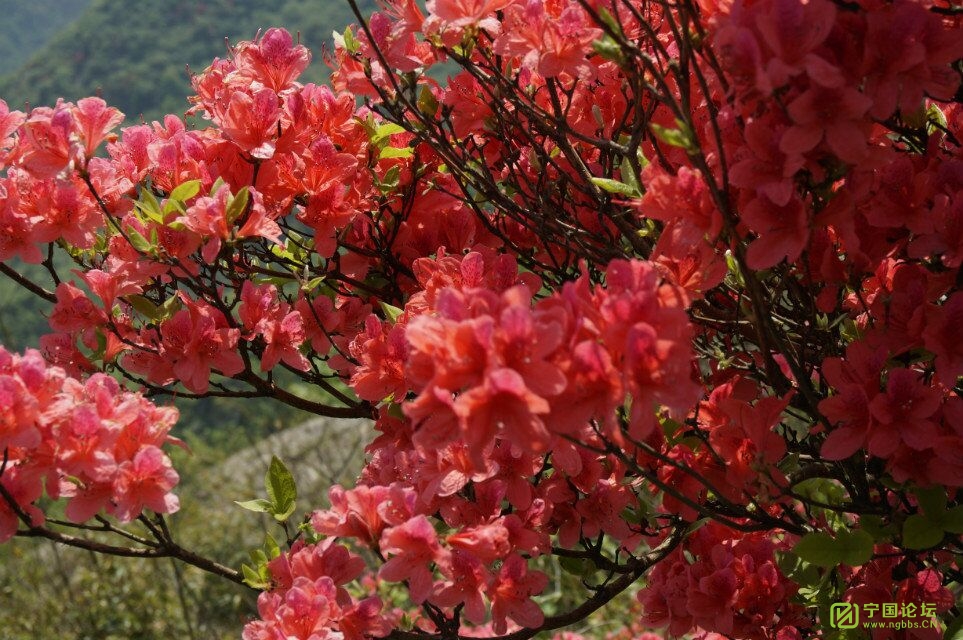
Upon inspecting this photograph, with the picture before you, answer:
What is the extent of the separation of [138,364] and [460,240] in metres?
0.60

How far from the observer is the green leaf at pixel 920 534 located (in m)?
1.08

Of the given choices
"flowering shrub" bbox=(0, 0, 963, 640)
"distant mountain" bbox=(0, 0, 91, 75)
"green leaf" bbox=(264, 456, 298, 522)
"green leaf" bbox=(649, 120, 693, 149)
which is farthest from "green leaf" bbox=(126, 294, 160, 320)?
"distant mountain" bbox=(0, 0, 91, 75)

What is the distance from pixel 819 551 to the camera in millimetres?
1079

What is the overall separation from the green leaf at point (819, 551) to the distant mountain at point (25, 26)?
58.0 metres

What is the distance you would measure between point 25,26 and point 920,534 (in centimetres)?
6408

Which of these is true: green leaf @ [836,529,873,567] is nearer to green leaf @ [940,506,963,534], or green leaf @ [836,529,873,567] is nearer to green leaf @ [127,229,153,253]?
green leaf @ [940,506,963,534]

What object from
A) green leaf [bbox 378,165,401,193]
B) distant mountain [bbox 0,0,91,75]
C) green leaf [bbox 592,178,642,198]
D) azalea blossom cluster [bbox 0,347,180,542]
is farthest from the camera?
distant mountain [bbox 0,0,91,75]

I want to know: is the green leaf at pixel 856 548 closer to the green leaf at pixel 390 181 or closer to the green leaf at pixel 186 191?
the green leaf at pixel 390 181

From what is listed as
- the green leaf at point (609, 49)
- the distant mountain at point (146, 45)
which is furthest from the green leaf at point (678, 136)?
the distant mountain at point (146, 45)

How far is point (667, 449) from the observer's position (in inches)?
52.7

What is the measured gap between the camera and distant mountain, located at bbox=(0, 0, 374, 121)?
34125mm

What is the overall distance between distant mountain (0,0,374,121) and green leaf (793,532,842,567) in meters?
34.2

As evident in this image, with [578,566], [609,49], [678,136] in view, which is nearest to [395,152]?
[609,49]

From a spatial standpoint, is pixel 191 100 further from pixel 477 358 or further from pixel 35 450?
pixel 477 358
